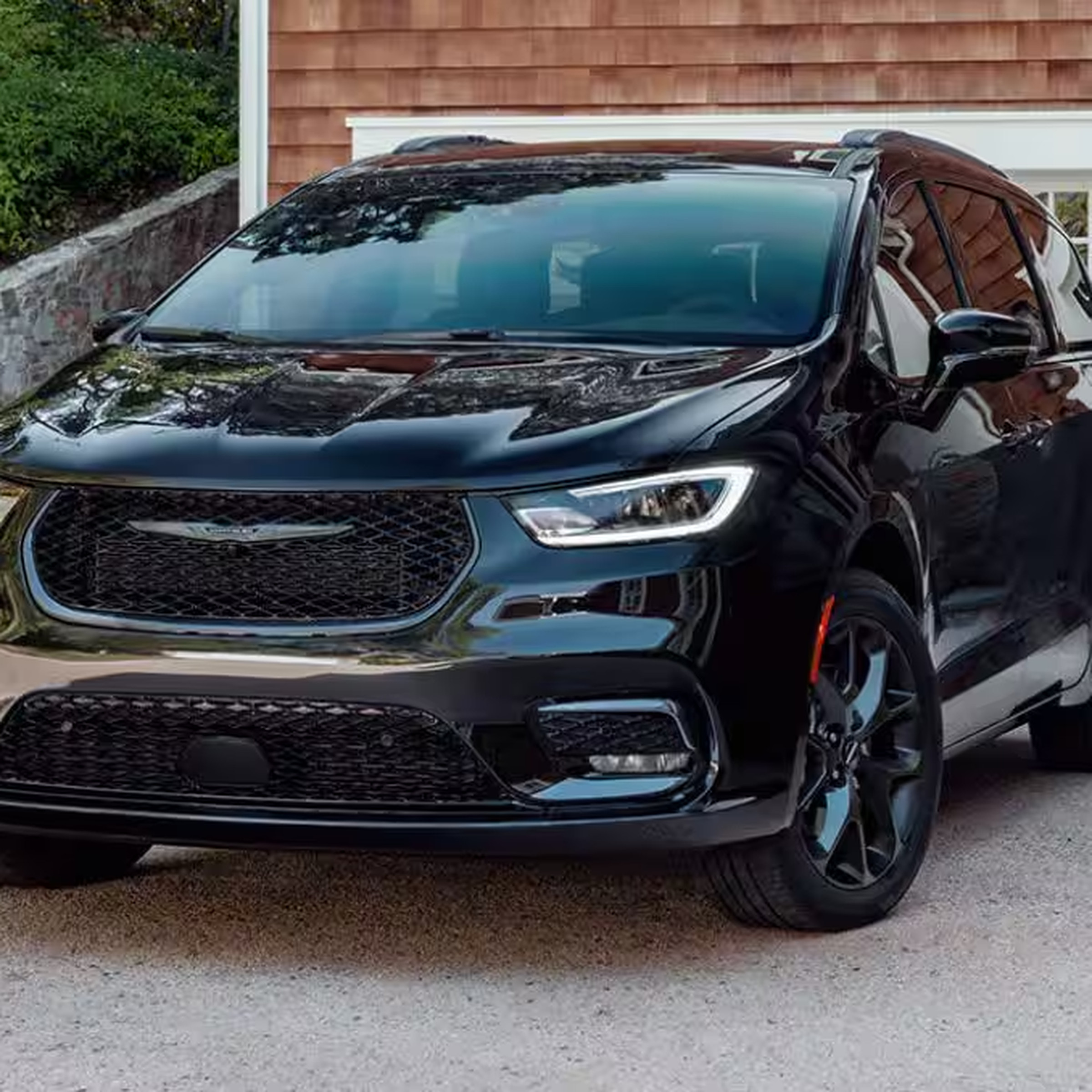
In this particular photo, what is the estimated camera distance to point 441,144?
6.95 m

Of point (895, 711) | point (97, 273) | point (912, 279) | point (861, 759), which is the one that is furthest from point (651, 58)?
point (861, 759)

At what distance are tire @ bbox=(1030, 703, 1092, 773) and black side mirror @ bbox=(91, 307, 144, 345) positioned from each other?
2.82 metres

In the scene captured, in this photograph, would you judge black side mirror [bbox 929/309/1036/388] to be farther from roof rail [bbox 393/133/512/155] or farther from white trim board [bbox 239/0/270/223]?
white trim board [bbox 239/0/270/223]

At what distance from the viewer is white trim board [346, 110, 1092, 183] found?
1390 cm

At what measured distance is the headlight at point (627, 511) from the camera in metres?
4.46

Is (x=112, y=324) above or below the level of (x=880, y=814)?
above

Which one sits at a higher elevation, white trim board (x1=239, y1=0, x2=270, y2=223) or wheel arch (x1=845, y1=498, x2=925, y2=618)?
white trim board (x1=239, y1=0, x2=270, y2=223)

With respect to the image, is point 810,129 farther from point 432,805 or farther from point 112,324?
point 432,805

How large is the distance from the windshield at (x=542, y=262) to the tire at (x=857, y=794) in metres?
0.68

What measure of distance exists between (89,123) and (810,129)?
5496mm

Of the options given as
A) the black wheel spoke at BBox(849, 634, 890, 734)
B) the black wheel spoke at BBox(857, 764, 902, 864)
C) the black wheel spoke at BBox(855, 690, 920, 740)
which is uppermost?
the black wheel spoke at BBox(849, 634, 890, 734)

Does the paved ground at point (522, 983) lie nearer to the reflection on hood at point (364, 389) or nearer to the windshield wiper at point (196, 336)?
the reflection on hood at point (364, 389)

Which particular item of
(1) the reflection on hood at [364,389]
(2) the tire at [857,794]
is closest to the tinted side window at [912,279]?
(1) the reflection on hood at [364,389]

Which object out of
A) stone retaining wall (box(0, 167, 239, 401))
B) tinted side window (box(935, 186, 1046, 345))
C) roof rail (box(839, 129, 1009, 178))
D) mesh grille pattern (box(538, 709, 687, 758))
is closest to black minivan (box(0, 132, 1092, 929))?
mesh grille pattern (box(538, 709, 687, 758))
